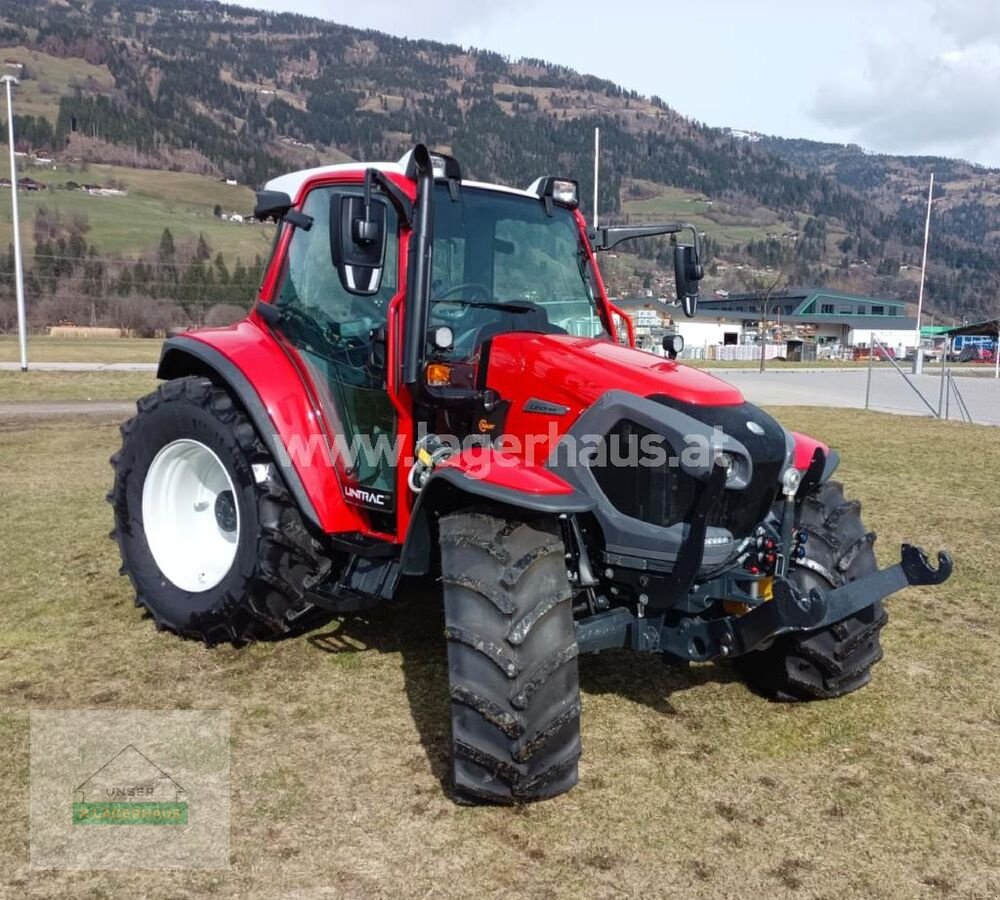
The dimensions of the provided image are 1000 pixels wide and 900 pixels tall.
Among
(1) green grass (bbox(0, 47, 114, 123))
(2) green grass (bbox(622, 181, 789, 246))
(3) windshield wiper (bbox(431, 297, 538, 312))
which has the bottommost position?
(3) windshield wiper (bbox(431, 297, 538, 312))

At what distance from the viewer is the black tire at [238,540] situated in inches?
171

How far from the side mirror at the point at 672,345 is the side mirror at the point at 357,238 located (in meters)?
1.97

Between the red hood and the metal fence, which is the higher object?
the red hood

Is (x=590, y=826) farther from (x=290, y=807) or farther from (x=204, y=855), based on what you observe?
(x=204, y=855)

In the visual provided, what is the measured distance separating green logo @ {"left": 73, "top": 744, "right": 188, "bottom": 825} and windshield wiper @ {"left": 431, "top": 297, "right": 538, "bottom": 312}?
2299mm

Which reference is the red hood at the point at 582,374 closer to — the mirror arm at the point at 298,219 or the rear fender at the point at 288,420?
the rear fender at the point at 288,420

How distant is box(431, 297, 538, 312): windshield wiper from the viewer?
4.17m

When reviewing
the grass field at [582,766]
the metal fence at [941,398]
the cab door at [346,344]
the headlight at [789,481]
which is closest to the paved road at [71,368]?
the metal fence at [941,398]

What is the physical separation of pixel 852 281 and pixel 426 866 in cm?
16319

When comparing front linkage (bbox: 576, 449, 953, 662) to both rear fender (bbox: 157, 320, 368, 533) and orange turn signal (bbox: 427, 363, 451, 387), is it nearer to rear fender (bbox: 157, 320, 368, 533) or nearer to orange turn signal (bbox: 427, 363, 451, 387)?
orange turn signal (bbox: 427, 363, 451, 387)

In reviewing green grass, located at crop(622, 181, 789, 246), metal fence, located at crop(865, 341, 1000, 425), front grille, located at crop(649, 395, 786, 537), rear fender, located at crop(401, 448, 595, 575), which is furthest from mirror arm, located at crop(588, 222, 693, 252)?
green grass, located at crop(622, 181, 789, 246)

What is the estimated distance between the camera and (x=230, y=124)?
613 ft

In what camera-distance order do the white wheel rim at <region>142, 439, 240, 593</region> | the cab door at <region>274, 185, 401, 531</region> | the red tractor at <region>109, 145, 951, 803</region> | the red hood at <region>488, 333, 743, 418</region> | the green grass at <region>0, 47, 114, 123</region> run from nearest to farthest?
the red tractor at <region>109, 145, 951, 803</region> → the red hood at <region>488, 333, 743, 418</region> → the cab door at <region>274, 185, 401, 531</region> → the white wheel rim at <region>142, 439, 240, 593</region> → the green grass at <region>0, 47, 114, 123</region>

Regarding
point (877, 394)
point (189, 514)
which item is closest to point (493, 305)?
point (189, 514)
